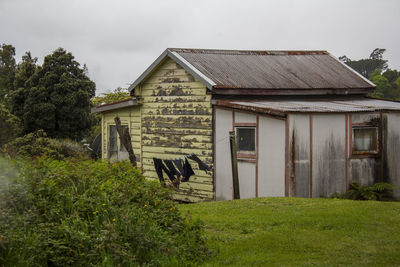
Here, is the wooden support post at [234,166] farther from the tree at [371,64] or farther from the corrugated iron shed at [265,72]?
the tree at [371,64]

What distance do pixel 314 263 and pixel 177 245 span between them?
2.02 meters

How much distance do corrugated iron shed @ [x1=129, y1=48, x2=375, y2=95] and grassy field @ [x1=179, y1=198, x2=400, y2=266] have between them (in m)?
6.40

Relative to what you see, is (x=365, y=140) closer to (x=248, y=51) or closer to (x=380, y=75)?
(x=248, y=51)

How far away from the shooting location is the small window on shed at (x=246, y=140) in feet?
51.5

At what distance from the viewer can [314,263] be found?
24.4 feet

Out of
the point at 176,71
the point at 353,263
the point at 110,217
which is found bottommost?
the point at 353,263

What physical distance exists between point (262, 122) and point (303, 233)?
654 cm

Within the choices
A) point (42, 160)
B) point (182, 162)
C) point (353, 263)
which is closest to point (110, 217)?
point (42, 160)

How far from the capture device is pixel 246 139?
627 inches

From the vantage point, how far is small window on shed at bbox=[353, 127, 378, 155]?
51.1 feet

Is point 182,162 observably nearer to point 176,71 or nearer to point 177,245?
point 176,71

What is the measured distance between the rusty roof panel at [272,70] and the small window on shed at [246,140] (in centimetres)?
170

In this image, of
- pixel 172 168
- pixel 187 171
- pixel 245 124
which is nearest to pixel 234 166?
pixel 245 124

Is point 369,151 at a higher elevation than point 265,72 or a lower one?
lower
